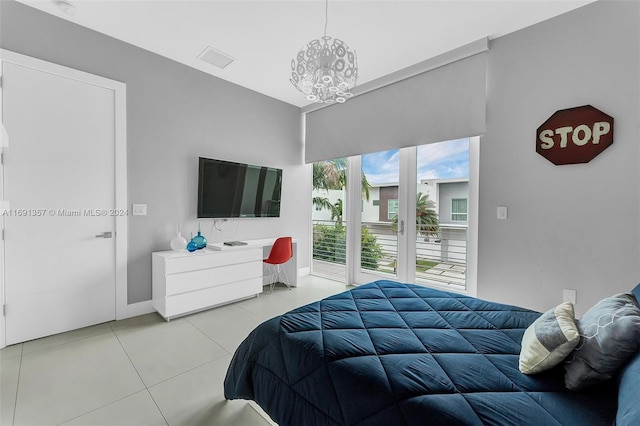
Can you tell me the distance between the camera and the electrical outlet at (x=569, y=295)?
93.5 inches

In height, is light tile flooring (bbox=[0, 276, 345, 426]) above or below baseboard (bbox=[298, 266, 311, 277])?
below

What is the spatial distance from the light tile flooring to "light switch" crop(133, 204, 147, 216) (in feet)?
3.68

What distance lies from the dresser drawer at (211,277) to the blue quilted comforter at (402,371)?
1.55 metres

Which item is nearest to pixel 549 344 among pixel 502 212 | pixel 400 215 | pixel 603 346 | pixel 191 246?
pixel 603 346

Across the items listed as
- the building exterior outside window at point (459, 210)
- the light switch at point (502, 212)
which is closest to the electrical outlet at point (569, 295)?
the light switch at point (502, 212)

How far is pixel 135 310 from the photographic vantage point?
2.95 m

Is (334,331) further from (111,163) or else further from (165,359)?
(111,163)

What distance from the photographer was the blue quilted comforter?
91cm

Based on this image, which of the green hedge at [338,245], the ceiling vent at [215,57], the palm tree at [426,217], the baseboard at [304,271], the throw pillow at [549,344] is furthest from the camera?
the baseboard at [304,271]

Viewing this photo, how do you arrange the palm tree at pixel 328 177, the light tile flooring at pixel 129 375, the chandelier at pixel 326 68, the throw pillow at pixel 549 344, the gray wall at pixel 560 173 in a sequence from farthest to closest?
1. the palm tree at pixel 328 177
2. the gray wall at pixel 560 173
3. the chandelier at pixel 326 68
4. the light tile flooring at pixel 129 375
5. the throw pillow at pixel 549 344

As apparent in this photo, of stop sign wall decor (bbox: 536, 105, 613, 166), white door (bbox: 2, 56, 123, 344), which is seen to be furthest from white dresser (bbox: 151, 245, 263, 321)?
stop sign wall decor (bbox: 536, 105, 613, 166)

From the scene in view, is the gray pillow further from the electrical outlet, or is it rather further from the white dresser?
the white dresser

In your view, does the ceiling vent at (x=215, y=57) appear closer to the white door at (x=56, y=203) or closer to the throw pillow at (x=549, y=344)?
the white door at (x=56, y=203)

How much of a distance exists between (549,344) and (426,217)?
241 cm
